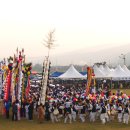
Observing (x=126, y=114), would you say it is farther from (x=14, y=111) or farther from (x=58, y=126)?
(x=14, y=111)

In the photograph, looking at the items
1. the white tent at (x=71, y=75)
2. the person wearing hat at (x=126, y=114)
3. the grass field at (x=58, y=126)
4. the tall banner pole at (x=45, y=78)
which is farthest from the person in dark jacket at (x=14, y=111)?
the white tent at (x=71, y=75)

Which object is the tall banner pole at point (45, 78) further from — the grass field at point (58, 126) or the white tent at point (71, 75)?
the white tent at point (71, 75)

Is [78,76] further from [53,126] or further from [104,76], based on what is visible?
[53,126]

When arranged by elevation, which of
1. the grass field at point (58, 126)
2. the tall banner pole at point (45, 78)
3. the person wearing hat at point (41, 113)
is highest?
the tall banner pole at point (45, 78)

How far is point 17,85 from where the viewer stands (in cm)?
2619

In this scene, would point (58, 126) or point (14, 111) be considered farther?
point (14, 111)

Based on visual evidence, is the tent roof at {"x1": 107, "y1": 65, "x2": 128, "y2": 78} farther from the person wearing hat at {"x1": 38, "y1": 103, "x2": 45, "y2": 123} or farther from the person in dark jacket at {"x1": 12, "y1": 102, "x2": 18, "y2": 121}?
the person wearing hat at {"x1": 38, "y1": 103, "x2": 45, "y2": 123}

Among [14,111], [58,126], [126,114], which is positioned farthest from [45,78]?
[126,114]

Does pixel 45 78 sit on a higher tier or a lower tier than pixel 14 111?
higher

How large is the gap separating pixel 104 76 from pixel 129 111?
28.3 meters

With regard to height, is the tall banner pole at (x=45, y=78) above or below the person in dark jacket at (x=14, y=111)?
A: above

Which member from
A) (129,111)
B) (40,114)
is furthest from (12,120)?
(129,111)

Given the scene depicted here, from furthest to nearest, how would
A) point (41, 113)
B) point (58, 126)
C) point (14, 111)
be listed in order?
point (14, 111), point (41, 113), point (58, 126)

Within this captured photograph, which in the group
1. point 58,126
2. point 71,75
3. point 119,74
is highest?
point 119,74
